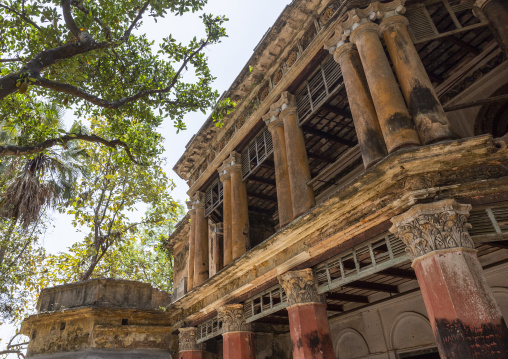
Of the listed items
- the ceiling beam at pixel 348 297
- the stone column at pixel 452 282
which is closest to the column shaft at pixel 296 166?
the stone column at pixel 452 282

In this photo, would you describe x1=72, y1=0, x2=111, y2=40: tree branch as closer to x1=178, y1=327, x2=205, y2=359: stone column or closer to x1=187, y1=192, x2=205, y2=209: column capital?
x1=187, y1=192, x2=205, y2=209: column capital

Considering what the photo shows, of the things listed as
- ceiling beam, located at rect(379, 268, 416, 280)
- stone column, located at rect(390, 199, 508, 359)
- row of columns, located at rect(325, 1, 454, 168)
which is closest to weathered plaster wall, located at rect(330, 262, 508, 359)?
ceiling beam, located at rect(379, 268, 416, 280)

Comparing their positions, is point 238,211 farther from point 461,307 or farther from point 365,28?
point 461,307

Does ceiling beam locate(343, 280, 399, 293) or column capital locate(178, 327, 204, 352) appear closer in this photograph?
ceiling beam locate(343, 280, 399, 293)

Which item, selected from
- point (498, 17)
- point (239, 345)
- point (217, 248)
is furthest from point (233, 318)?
point (498, 17)

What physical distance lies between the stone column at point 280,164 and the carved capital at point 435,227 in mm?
3277

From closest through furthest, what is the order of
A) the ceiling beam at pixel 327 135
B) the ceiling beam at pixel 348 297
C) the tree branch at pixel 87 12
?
the tree branch at pixel 87 12 < the ceiling beam at pixel 348 297 < the ceiling beam at pixel 327 135

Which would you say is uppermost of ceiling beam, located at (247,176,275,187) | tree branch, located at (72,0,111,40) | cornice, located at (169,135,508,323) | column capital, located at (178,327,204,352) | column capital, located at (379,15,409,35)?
tree branch, located at (72,0,111,40)

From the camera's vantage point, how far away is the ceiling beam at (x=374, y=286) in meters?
8.55

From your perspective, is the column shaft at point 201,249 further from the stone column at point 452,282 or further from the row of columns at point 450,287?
the stone column at point 452,282

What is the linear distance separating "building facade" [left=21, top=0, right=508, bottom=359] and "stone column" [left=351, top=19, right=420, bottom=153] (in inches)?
1.0

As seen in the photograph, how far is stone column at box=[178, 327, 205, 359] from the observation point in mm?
10570

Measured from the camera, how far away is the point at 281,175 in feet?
28.3

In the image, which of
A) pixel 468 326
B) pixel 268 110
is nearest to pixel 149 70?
pixel 268 110
